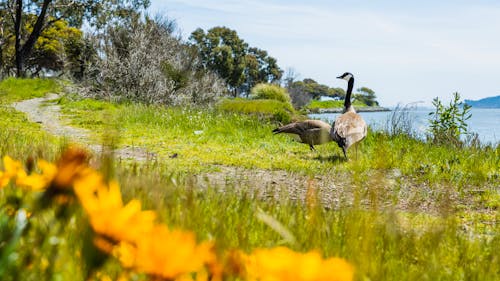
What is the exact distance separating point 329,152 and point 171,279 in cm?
904

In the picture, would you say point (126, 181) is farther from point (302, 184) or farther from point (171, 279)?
point (302, 184)

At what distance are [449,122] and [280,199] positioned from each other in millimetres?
9894

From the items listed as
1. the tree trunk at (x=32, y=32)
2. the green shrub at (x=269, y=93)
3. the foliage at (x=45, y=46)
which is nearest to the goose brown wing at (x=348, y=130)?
the green shrub at (x=269, y=93)

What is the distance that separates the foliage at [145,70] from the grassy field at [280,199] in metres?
1.43

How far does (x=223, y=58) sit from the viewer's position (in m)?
61.3

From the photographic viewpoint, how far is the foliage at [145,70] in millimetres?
18219

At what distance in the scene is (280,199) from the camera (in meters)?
2.80

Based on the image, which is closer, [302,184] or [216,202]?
[216,202]

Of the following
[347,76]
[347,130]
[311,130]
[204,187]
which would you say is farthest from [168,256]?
[347,76]

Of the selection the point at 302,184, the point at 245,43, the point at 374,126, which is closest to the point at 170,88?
the point at 374,126

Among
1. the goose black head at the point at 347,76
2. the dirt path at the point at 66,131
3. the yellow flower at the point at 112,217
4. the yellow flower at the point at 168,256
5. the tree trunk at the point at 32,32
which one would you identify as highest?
the tree trunk at the point at 32,32

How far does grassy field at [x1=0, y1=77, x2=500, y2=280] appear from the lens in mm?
1425

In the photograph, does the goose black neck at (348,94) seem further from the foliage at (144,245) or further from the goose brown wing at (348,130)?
the foliage at (144,245)

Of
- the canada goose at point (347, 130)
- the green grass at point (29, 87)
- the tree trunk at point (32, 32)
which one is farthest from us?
the tree trunk at point (32, 32)
